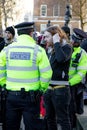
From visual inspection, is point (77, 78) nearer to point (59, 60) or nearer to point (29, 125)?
point (59, 60)

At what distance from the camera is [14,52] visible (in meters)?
6.47

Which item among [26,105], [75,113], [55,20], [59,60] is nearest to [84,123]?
[75,113]

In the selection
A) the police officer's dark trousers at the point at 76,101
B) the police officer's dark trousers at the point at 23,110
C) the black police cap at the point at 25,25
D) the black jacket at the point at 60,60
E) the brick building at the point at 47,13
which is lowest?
the brick building at the point at 47,13

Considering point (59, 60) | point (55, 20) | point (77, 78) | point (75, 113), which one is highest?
point (59, 60)

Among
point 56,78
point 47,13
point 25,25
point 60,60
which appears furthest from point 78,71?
point 47,13

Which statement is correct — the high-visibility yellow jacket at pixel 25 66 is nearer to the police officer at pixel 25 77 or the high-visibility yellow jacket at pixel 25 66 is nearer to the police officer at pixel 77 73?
the police officer at pixel 25 77

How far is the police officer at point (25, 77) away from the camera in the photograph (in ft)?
21.0

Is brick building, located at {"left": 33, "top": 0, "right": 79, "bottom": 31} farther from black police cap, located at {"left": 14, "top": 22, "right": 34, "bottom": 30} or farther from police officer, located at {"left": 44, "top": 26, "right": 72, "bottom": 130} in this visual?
black police cap, located at {"left": 14, "top": 22, "right": 34, "bottom": 30}

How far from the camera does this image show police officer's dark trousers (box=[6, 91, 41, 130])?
6.42 metres

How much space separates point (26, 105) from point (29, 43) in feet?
2.74

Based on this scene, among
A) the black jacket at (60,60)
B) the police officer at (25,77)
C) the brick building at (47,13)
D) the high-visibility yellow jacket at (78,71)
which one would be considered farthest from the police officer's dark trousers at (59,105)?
the brick building at (47,13)

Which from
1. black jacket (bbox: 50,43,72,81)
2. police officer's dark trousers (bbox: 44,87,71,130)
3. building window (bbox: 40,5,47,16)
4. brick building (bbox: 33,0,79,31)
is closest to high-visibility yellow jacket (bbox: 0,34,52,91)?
black jacket (bbox: 50,43,72,81)

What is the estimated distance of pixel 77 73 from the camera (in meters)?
8.32

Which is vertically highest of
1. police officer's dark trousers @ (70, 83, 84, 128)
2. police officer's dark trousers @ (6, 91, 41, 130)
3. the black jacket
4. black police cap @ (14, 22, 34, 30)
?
black police cap @ (14, 22, 34, 30)
